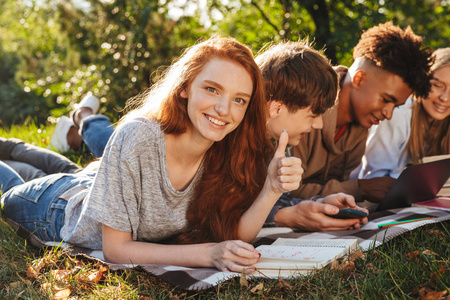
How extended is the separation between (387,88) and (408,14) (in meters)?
5.38

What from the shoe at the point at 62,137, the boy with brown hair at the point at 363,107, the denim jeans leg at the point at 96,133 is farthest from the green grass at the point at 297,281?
the shoe at the point at 62,137

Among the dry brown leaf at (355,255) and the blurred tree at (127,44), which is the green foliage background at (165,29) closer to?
the blurred tree at (127,44)

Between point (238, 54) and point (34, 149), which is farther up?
point (238, 54)

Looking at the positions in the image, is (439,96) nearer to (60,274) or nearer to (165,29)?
(60,274)

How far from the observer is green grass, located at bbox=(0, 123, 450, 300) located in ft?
6.70

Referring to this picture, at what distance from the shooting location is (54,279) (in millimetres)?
2342

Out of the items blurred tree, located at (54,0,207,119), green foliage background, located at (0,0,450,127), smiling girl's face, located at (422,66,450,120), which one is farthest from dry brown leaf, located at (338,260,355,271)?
blurred tree, located at (54,0,207,119)

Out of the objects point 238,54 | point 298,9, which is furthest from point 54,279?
point 298,9

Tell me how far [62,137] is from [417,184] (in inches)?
137

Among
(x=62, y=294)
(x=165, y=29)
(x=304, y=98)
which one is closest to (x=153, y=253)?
(x=62, y=294)

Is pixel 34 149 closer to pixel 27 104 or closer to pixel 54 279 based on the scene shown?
pixel 54 279

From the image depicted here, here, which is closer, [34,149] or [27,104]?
[34,149]

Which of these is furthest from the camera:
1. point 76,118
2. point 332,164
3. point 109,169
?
point 76,118

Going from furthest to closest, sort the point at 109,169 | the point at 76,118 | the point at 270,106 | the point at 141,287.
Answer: the point at 76,118, the point at 270,106, the point at 109,169, the point at 141,287
